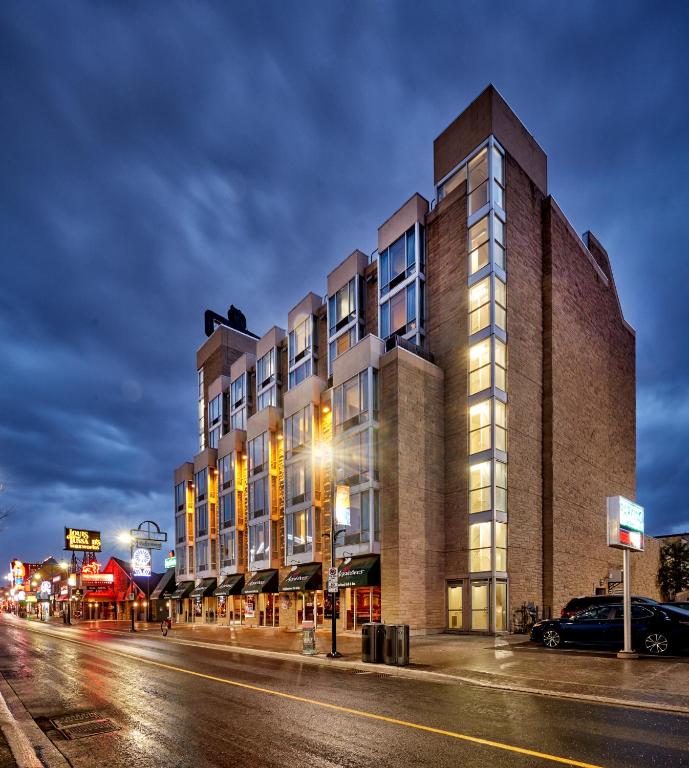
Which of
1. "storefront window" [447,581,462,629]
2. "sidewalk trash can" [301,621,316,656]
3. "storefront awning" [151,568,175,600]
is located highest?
"sidewalk trash can" [301,621,316,656]

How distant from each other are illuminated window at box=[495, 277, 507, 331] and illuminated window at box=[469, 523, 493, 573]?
10393mm

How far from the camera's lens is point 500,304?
31703mm

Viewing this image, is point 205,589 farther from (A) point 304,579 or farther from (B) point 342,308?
(B) point 342,308

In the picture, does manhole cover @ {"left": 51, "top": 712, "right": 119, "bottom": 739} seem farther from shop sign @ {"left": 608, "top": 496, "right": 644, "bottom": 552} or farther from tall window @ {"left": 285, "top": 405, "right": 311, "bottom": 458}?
tall window @ {"left": 285, "top": 405, "right": 311, "bottom": 458}

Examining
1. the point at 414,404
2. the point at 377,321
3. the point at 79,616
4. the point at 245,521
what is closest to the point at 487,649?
the point at 414,404

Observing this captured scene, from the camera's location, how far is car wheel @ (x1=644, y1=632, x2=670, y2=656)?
1742cm

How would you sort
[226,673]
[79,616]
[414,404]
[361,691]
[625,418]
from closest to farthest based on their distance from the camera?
[361,691]
[226,673]
[414,404]
[625,418]
[79,616]

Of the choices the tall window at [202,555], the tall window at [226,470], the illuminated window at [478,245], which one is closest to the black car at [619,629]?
the illuminated window at [478,245]

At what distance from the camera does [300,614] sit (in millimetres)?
38594

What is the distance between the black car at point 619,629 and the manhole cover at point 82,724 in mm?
14880

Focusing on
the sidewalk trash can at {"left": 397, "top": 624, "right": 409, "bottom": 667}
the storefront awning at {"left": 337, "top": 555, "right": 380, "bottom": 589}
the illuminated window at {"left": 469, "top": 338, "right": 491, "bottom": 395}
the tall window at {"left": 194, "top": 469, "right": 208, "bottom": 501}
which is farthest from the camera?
the tall window at {"left": 194, "top": 469, "right": 208, "bottom": 501}

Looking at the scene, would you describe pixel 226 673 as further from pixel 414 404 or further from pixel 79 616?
pixel 79 616

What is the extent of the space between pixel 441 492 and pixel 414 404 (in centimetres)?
503

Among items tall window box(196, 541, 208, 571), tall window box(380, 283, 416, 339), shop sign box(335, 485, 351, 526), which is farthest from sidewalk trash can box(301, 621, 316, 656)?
tall window box(196, 541, 208, 571)
